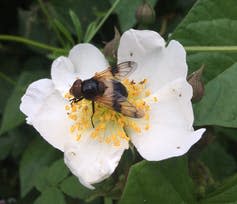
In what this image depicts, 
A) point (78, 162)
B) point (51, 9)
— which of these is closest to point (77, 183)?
point (78, 162)

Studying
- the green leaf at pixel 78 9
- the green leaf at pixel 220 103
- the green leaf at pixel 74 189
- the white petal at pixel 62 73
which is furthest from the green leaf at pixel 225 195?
the green leaf at pixel 78 9

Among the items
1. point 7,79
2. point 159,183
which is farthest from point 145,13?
point 7,79

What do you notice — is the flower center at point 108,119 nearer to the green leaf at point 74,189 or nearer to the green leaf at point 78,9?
the green leaf at point 74,189

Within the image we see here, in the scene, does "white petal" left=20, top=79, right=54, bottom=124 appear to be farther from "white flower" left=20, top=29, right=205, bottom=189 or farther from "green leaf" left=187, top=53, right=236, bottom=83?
"green leaf" left=187, top=53, right=236, bottom=83

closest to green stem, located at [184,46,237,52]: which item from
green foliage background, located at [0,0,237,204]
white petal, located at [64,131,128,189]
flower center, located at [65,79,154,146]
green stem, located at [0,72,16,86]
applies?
green foliage background, located at [0,0,237,204]

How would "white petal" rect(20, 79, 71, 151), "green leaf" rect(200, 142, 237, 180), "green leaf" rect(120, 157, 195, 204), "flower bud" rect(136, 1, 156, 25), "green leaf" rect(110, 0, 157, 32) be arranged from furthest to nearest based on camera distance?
"green leaf" rect(200, 142, 237, 180)
"green leaf" rect(110, 0, 157, 32)
"flower bud" rect(136, 1, 156, 25)
"white petal" rect(20, 79, 71, 151)
"green leaf" rect(120, 157, 195, 204)

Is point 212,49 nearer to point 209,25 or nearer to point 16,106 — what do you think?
point 209,25
